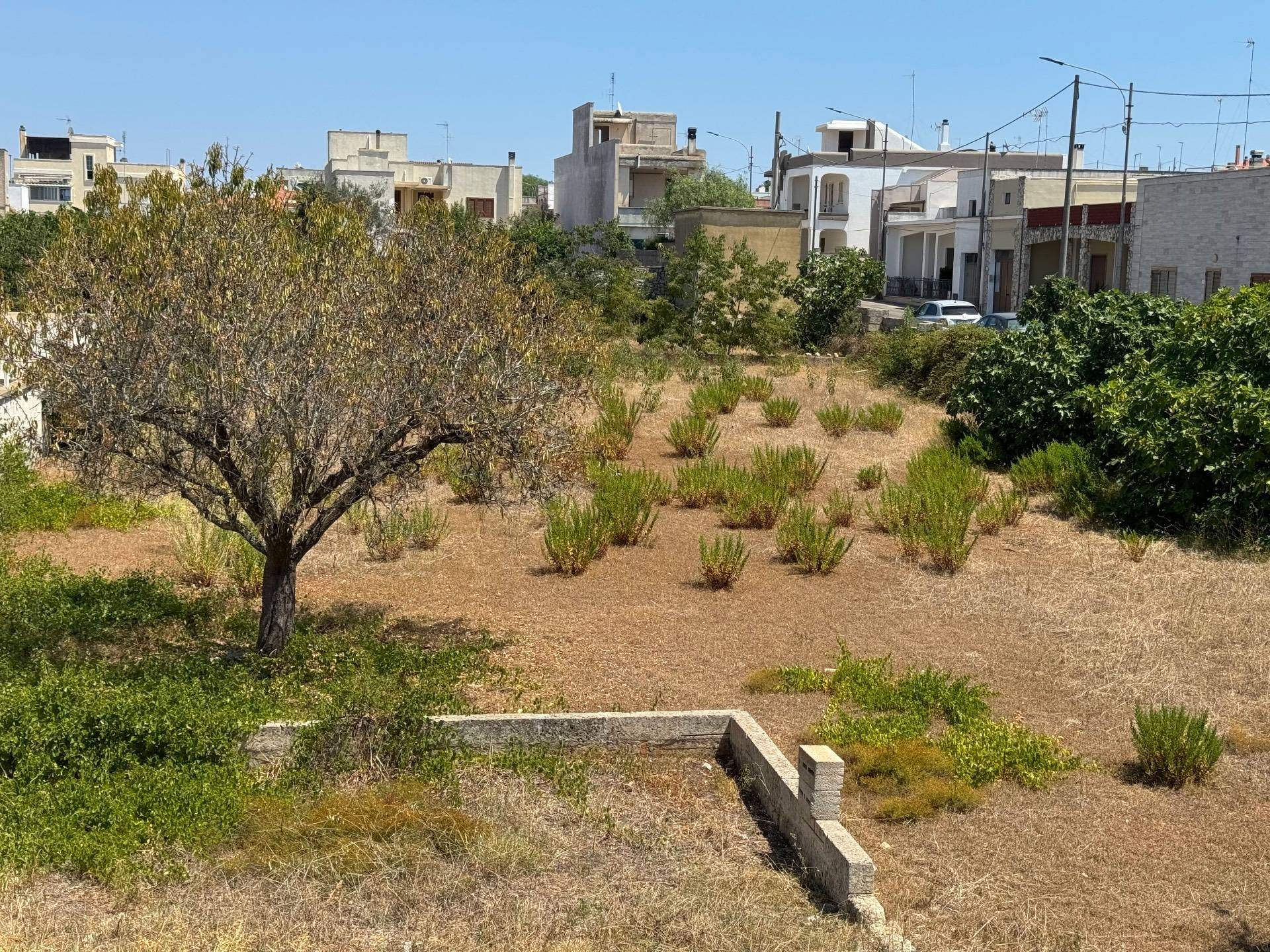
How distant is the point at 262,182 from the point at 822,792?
577cm

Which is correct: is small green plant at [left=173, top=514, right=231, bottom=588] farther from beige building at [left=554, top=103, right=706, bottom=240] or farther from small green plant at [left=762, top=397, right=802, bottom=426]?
beige building at [left=554, top=103, right=706, bottom=240]

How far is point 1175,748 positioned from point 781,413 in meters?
13.1

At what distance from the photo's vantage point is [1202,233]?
108ft

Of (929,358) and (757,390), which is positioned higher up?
(929,358)

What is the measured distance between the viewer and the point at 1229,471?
1333cm

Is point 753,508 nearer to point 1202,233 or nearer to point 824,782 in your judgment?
point 824,782

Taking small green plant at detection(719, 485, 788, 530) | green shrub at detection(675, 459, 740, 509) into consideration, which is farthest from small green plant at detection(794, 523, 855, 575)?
green shrub at detection(675, 459, 740, 509)

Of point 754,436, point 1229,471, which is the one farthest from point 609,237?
point 1229,471

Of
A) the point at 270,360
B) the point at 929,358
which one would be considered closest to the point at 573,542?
the point at 270,360

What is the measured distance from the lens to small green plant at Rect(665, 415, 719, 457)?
17719 mm

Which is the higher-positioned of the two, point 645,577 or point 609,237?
point 609,237

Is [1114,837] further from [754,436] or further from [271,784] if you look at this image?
[754,436]

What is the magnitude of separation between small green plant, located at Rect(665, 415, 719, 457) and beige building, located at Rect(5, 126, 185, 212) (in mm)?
66750

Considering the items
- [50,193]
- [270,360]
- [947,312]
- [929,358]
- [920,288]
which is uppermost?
[50,193]
